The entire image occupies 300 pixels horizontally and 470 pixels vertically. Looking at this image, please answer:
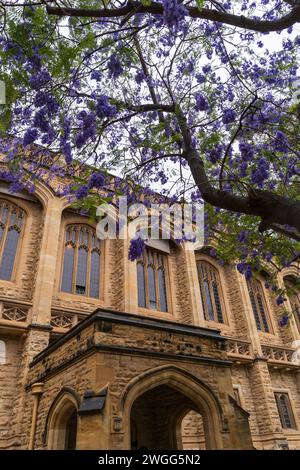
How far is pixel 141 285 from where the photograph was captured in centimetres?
1497

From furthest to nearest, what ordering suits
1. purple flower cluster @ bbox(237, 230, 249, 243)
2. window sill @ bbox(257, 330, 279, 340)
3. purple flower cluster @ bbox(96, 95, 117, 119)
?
window sill @ bbox(257, 330, 279, 340)
purple flower cluster @ bbox(237, 230, 249, 243)
purple flower cluster @ bbox(96, 95, 117, 119)

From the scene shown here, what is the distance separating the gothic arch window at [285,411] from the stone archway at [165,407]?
9.33m

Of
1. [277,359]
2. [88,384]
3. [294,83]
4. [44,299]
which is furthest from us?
[277,359]

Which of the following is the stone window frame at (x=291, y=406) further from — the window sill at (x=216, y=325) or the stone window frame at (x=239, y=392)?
the window sill at (x=216, y=325)

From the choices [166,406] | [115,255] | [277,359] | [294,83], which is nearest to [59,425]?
[166,406]

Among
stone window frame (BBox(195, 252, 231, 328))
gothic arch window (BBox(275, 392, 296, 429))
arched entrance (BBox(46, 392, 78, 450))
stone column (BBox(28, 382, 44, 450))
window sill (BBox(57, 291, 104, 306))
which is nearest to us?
arched entrance (BBox(46, 392, 78, 450))

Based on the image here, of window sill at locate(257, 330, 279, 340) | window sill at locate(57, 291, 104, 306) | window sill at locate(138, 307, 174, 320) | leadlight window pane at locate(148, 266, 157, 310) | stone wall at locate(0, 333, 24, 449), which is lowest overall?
stone wall at locate(0, 333, 24, 449)

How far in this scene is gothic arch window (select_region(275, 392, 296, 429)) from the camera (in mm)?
16172

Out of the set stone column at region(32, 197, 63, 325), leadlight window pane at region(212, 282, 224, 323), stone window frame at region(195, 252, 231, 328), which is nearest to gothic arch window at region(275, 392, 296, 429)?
stone window frame at region(195, 252, 231, 328)

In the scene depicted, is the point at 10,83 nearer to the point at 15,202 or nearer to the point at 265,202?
the point at 265,202

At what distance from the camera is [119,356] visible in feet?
22.2

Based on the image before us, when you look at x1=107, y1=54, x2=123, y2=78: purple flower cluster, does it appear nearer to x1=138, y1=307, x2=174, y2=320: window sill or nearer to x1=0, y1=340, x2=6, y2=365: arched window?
x1=0, y1=340, x2=6, y2=365: arched window

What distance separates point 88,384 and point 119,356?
76cm

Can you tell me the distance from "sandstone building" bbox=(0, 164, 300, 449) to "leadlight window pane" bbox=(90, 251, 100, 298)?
46 mm
